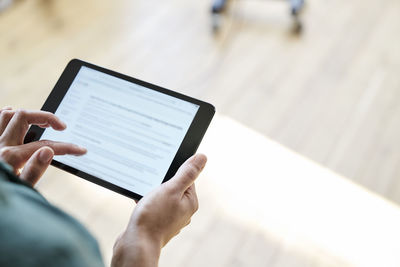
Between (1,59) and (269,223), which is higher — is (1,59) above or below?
above

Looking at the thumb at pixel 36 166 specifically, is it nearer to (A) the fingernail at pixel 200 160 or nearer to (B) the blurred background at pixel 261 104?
(A) the fingernail at pixel 200 160

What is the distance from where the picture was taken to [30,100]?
1.59 metres

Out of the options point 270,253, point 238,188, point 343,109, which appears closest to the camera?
point 270,253

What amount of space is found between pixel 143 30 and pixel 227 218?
3.30ft

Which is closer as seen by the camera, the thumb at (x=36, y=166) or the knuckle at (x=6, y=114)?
the thumb at (x=36, y=166)

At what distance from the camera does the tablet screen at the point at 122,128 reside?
80cm

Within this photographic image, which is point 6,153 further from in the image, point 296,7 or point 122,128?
point 296,7

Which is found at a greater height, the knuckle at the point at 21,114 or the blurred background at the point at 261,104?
the blurred background at the point at 261,104

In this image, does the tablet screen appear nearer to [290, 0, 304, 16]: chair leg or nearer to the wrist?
the wrist

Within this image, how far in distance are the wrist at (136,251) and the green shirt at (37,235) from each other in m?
0.21

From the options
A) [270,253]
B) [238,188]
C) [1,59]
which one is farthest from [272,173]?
[1,59]

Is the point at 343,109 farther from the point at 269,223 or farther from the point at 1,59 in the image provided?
the point at 1,59

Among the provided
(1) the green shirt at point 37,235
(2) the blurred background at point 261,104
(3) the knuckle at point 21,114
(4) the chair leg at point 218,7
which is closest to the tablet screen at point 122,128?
(3) the knuckle at point 21,114

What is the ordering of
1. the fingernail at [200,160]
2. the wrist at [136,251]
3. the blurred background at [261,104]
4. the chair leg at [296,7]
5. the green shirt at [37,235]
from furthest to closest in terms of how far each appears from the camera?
the chair leg at [296,7] < the blurred background at [261,104] < the fingernail at [200,160] < the wrist at [136,251] < the green shirt at [37,235]
